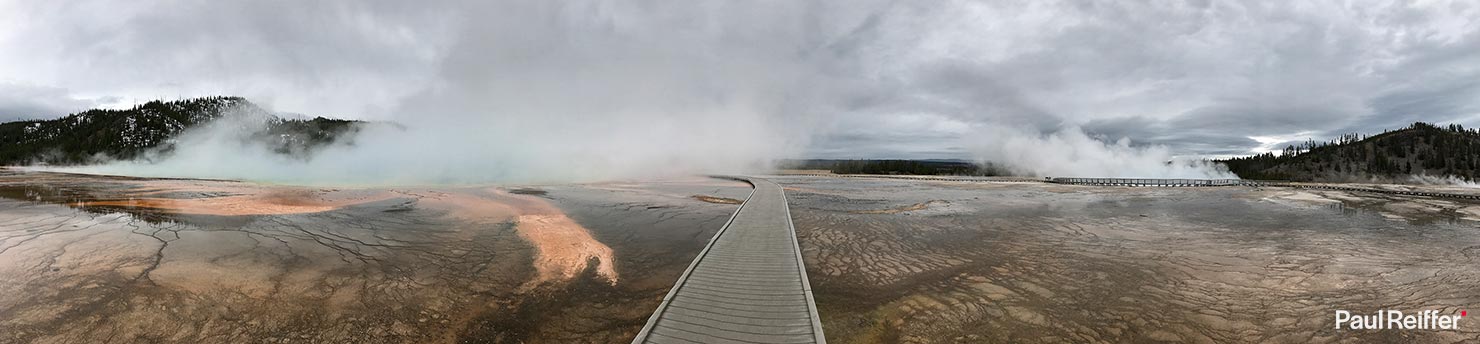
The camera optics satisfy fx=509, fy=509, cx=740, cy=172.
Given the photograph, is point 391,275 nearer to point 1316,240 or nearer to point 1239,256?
point 1239,256

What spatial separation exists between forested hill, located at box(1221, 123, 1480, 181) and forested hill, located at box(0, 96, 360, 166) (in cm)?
21093

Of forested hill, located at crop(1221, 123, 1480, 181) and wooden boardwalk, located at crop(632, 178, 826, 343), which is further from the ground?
forested hill, located at crop(1221, 123, 1480, 181)

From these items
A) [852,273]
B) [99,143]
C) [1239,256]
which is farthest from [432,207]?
[99,143]

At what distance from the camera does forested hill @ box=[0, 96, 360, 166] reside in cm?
9662

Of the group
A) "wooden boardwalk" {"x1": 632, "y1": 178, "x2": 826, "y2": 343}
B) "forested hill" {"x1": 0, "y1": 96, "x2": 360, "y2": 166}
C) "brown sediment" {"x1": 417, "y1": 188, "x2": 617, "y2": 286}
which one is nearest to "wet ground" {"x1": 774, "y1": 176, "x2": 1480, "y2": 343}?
"wooden boardwalk" {"x1": 632, "y1": 178, "x2": 826, "y2": 343}

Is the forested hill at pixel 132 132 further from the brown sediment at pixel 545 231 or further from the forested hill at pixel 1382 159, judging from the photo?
the forested hill at pixel 1382 159

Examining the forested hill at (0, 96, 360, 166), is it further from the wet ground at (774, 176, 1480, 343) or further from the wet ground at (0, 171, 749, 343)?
the wet ground at (774, 176, 1480, 343)

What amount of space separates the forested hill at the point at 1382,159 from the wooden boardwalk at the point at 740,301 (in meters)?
134

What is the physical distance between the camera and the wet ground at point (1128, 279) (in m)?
7.30

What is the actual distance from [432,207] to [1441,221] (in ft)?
134

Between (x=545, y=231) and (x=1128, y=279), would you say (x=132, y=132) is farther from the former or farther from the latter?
(x=1128, y=279)

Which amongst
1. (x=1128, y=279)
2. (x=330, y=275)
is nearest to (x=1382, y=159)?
(x=1128, y=279)

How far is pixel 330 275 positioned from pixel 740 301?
8.37 m

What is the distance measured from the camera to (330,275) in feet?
32.3
